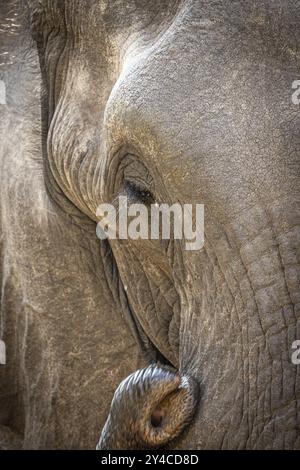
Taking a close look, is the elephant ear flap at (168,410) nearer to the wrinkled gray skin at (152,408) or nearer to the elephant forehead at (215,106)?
the wrinkled gray skin at (152,408)

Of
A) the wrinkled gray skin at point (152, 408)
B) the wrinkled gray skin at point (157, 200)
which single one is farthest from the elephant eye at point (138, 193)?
the wrinkled gray skin at point (152, 408)

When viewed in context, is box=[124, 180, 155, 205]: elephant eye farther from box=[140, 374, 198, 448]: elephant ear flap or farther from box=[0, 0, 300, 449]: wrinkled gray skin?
box=[140, 374, 198, 448]: elephant ear flap

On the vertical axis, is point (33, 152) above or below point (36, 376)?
above

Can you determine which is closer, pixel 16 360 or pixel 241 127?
pixel 241 127

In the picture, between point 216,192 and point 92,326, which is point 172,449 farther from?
point 92,326

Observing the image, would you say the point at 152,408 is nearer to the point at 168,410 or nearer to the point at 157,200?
the point at 168,410

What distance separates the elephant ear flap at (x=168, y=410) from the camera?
2.19 m

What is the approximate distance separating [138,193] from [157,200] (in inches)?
3.6

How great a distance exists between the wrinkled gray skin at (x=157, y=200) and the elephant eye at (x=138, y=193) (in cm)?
1

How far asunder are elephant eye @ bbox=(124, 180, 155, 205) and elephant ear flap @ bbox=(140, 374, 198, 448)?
1.22 feet

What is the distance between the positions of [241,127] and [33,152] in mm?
816

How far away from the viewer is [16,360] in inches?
125

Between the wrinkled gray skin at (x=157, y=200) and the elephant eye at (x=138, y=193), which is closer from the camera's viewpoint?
the wrinkled gray skin at (x=157, y=200)
